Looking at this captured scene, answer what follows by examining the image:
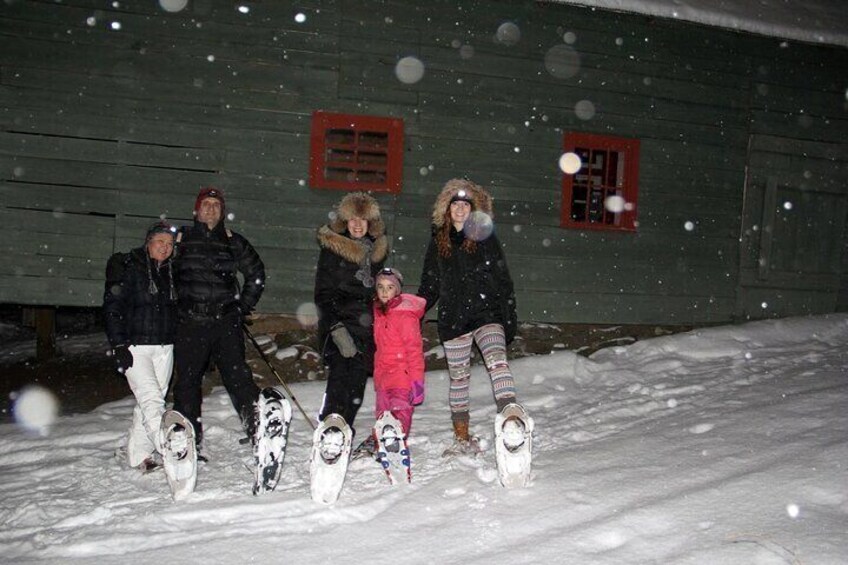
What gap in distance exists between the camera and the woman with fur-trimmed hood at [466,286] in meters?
4.59

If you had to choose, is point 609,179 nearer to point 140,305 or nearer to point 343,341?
point 343,341

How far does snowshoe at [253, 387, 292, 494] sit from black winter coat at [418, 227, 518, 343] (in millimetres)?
1320

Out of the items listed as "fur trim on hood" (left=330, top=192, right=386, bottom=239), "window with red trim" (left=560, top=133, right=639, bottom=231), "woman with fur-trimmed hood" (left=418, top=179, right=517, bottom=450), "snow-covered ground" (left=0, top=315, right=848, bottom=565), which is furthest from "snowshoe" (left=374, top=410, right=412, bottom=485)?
"window with red trim" (left=560, top=133, right=639, bottom=231)

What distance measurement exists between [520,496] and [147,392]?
271cm

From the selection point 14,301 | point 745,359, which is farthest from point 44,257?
point 745,359

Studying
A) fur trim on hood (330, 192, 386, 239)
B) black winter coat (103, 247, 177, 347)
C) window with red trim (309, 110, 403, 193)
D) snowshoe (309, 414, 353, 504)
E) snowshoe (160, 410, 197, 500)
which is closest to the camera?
snowshoe (309, 414, 353, 504)

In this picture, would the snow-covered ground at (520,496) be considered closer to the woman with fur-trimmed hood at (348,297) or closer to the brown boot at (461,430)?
the brown boot at (461,430)

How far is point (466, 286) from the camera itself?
15.1ft

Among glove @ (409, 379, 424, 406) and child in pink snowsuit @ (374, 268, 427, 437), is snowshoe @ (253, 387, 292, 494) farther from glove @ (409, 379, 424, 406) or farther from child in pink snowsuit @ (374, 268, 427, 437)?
glove @ (409, 379, 424, 406)

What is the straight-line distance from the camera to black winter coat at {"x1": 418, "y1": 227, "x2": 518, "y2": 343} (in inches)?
181

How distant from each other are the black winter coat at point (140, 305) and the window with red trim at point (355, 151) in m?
3.33

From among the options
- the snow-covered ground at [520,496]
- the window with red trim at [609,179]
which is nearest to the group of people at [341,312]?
the snow-covered ground at [520,496]

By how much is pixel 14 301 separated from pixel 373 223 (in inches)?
197

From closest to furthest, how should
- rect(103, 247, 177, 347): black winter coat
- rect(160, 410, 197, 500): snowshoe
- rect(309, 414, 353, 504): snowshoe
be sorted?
rect(309, 414, 353, 504): snowshoe
rect(160, 410, 197, 500): snowshoe
rect(103, 247, 177, 347): black winter coat
